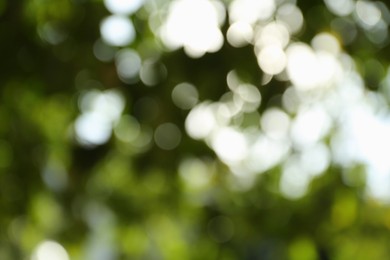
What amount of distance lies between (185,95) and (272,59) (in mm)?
178

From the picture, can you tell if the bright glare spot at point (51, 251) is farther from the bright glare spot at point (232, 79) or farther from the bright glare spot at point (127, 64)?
the bright glare spot at point (232, 79)

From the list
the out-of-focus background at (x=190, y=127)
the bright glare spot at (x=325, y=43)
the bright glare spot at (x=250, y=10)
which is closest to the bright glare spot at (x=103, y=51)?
the out-of-focus background at (x=190, y=127)

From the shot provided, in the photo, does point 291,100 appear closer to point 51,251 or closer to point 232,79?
point 232,79

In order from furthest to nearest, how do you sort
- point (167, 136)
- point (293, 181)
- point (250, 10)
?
point (293, 181) < point (167, 136) < point (250, 10)

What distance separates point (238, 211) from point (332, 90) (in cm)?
34

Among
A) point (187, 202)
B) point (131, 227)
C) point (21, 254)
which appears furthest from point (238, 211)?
point (21, 254)

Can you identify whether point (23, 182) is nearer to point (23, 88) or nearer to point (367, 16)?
point (23, 88)

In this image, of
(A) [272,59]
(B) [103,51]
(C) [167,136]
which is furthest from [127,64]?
(A) [272,59]

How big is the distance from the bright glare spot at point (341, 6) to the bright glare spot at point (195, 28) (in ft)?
0.73

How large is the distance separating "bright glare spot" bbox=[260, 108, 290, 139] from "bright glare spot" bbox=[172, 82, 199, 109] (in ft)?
0.49

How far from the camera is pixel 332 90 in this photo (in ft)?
5.64

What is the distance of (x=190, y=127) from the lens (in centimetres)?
163

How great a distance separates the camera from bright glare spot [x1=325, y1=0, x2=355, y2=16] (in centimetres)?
156

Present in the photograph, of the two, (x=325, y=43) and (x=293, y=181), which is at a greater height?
(x=325, y=43)
